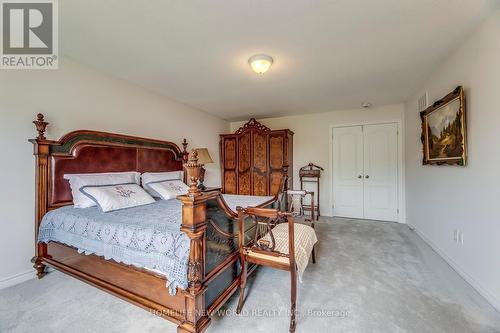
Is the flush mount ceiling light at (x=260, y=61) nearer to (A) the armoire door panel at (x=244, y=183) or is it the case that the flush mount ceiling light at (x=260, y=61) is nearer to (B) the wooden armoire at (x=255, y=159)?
(B) the wooden armoire at (x=255, y=159)

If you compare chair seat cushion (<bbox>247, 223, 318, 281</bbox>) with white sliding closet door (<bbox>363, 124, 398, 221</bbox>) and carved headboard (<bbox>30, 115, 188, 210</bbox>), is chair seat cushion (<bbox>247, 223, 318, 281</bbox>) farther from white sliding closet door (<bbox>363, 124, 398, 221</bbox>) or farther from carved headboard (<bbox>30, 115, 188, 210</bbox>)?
white sliding closet door (<bbox>363, 124, 398, 221</bbox>)

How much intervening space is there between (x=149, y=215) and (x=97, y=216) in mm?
480

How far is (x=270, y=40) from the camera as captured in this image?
2035 mm

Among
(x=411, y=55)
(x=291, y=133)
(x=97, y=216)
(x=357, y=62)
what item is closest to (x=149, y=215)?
(x=97, y=216)

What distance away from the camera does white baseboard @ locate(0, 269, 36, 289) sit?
6.45ft

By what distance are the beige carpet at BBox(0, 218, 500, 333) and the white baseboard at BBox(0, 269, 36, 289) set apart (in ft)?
0.23

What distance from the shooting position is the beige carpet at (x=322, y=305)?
1.50 metres

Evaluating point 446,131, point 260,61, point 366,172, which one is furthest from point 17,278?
point 366,172

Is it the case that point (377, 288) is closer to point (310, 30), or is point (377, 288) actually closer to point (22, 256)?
point (310, 30)

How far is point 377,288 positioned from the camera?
1945 millimetres

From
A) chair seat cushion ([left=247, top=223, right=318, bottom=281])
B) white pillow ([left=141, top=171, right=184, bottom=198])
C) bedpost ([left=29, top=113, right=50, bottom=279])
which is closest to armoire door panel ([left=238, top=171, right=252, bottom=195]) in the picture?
white pillow ([left=141, top=171, right=184, bottom=198])

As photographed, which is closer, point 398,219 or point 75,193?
point 75,193

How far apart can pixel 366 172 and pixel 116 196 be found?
15.0 ft

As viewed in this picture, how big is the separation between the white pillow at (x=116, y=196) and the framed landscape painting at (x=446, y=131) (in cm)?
348
